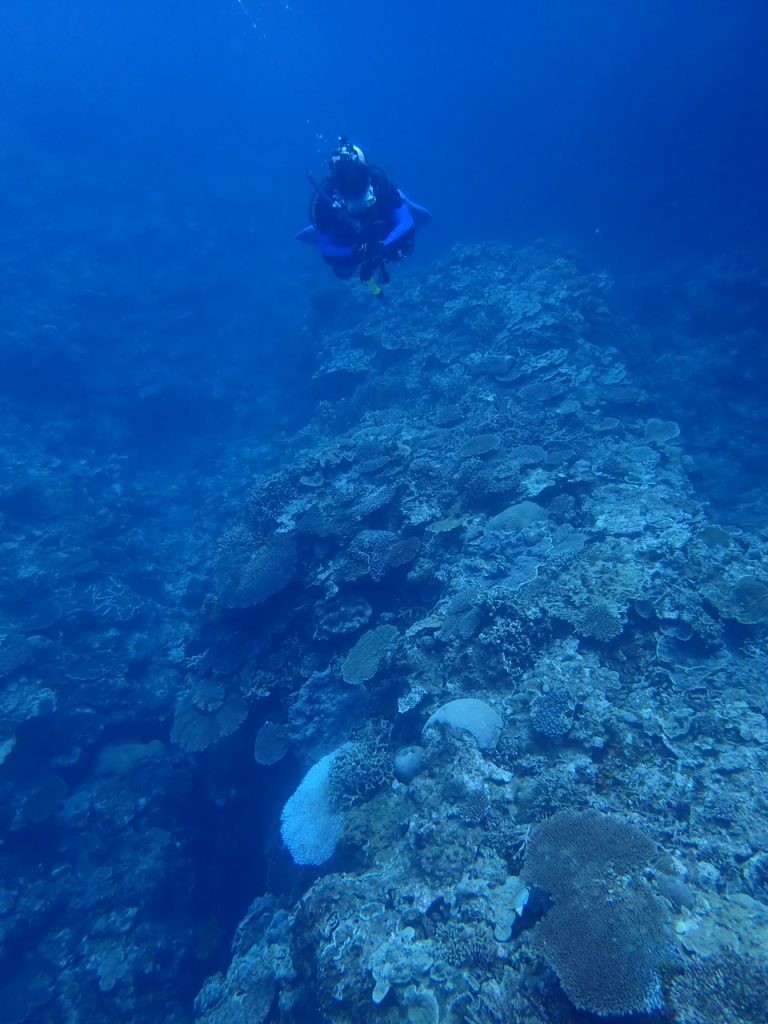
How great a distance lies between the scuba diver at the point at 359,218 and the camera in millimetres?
7184

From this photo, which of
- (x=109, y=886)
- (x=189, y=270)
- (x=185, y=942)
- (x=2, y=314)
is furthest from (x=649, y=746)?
(x=189, y=270)

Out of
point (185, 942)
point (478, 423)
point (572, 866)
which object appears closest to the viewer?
point (572, 866)

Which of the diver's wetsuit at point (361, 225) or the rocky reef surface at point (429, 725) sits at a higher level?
the diver's wetsuit at point (361, 225)

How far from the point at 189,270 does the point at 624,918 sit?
1276 inches

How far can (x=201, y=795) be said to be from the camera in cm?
830

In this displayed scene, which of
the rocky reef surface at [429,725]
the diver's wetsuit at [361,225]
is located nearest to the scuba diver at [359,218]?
the diver's wetsuit at [361,225]

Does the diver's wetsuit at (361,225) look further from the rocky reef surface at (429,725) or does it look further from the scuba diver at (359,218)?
the rocky reef surface at (429,725)

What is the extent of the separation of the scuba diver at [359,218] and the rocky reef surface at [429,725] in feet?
10.4

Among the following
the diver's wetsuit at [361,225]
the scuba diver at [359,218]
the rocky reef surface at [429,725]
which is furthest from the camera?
the diver's wetsuit at [361,225]

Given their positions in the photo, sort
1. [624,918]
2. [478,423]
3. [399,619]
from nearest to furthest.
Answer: [624,918]
[399,619]
[478,423]

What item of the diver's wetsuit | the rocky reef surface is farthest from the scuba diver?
the rocky reef surface

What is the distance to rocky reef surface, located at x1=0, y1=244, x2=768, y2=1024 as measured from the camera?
3.34 m

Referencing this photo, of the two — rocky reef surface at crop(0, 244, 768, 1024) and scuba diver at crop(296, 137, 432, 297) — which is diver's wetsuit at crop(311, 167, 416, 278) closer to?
scuba diver at crop(296, 137, 432, 297)

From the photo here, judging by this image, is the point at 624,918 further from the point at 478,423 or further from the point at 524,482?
the point at 478,423
